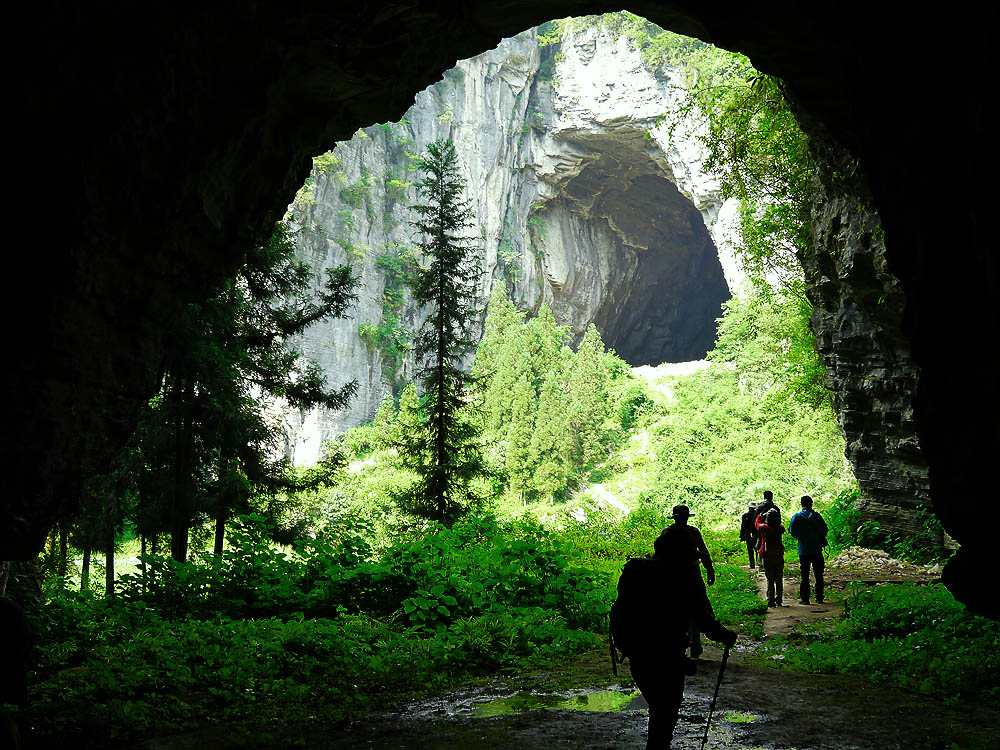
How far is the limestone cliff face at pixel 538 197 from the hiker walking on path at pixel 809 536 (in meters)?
30.6

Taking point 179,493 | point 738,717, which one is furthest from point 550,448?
point 738,717

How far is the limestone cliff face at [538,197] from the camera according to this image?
4066cm

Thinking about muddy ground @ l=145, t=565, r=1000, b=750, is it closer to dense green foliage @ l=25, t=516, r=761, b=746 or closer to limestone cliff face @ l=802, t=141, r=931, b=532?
dense green foliage @ l=25, t=516, r=761, b=746

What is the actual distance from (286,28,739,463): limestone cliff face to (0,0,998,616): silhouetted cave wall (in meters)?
32.6

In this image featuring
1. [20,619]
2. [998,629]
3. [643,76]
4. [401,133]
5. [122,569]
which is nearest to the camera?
[20,619]

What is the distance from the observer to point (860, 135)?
5.42m

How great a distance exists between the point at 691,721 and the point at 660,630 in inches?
66.0

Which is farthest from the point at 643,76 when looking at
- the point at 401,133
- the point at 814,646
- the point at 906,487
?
the point at 814,646

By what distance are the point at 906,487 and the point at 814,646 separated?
7.57 meters

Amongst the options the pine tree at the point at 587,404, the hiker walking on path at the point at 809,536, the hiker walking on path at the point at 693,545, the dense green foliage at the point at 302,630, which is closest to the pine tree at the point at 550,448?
the pine tree at the point at 587,404

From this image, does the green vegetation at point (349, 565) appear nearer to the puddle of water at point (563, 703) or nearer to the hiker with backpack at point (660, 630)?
the puddle of water at point (563, 703)

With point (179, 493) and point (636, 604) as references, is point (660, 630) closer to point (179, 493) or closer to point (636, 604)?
point (636, 604)

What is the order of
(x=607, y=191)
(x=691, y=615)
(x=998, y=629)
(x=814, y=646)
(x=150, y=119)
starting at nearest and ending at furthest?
(x=691, y=615) → (x=150, y=119) → (x=998, y=629) → (x=814, y=646) → (x=607, y=191)

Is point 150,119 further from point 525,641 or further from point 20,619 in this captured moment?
point 525,641
